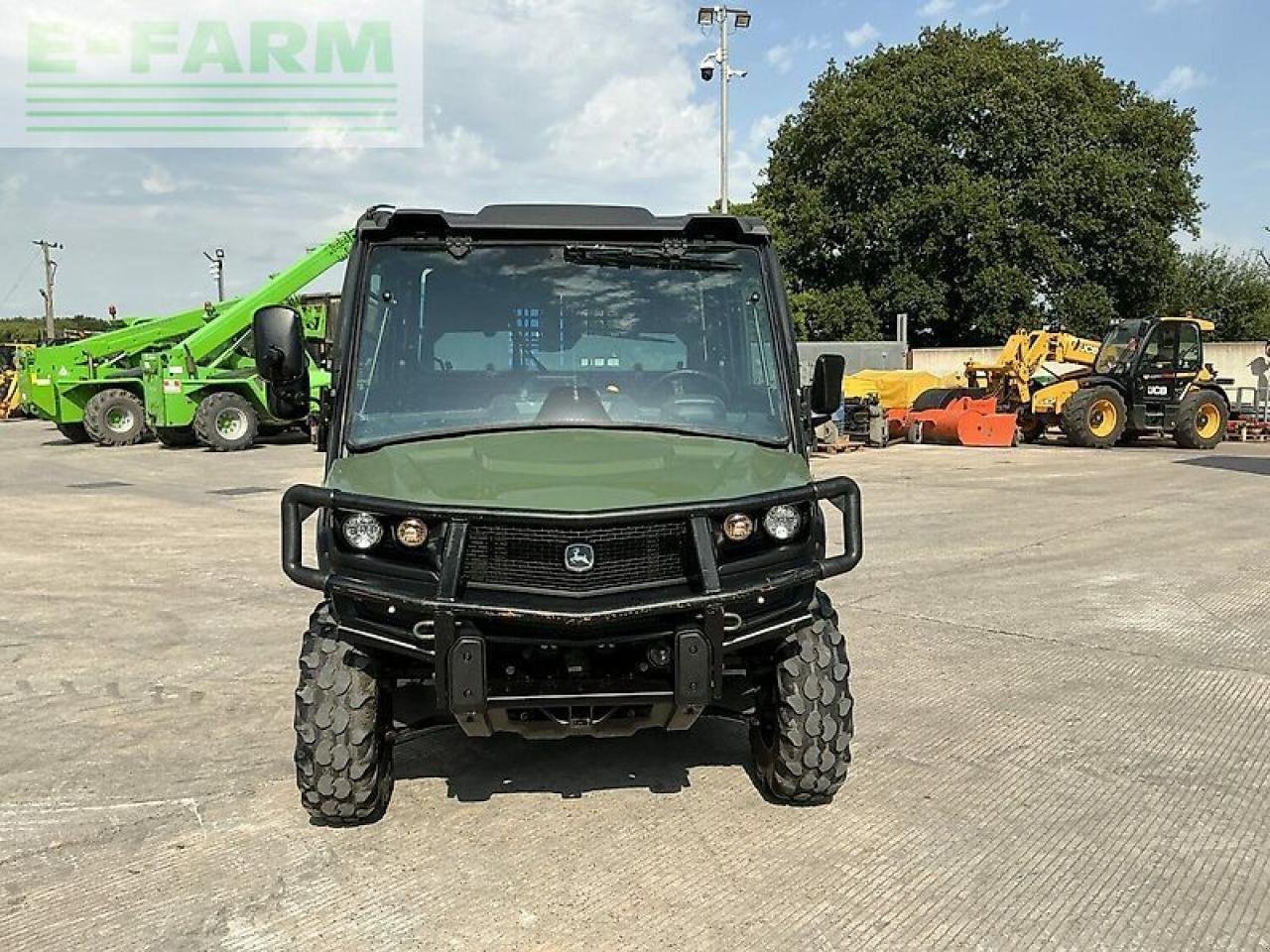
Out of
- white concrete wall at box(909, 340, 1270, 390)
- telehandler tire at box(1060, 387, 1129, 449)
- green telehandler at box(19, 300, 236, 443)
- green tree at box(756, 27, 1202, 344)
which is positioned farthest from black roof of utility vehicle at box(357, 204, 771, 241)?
green tree at box(756, 27, 1202, 344)

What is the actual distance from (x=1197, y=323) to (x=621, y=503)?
71.0 ft

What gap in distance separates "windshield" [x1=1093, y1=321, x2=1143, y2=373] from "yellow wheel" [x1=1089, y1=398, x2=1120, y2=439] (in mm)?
1013

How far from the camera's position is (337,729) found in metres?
3.87

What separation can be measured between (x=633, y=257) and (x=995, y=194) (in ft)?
114

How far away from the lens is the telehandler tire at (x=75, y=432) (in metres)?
23.5

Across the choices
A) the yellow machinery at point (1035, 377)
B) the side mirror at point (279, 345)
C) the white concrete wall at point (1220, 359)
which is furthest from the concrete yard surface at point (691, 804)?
the white concrete wall at point (1220, 359)

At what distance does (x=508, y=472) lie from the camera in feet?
12.4

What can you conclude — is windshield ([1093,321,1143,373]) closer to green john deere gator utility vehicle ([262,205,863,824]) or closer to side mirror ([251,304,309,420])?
green john deere gator utility vehicle ([262,205,863,824])

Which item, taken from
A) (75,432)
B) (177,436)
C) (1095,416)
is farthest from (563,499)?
(75,432)

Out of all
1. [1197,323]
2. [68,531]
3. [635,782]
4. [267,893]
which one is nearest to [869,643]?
[635,782]

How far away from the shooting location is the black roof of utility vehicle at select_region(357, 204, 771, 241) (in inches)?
170

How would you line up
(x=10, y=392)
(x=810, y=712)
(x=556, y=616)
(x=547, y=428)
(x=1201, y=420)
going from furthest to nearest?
(x=10, y=392) < (x=1201, y=420) < (x=547, y=428) < (x=810, y=712) < (x=556, y=616)

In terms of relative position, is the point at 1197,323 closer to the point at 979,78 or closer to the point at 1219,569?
the point at 1219,569

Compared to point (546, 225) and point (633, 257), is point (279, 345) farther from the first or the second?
point (633, 257)
